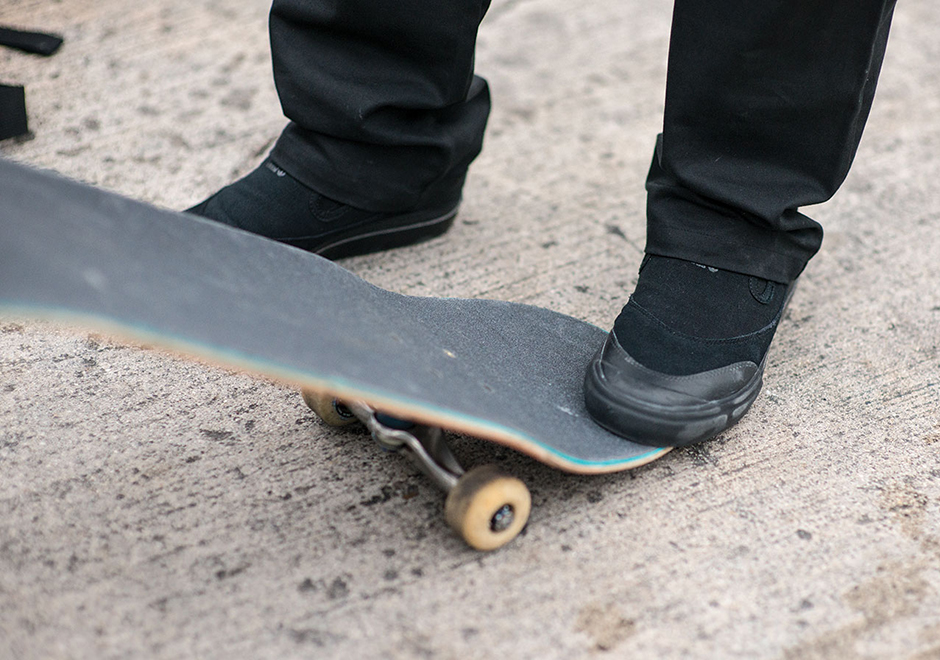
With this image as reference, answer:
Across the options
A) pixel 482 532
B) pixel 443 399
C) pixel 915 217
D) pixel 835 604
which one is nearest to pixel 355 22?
pixel 443 399

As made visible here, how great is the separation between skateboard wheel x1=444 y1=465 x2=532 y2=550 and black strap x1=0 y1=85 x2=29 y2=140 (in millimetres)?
1536

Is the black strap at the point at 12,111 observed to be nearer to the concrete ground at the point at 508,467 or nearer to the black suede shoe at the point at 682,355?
the concrete ground at the point at 508,467

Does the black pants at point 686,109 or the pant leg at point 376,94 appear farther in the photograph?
the pant leg at point 376,94

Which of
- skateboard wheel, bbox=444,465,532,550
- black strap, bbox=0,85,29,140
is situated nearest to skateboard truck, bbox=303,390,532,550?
skateboard wheel, bbox=444,465,532,550

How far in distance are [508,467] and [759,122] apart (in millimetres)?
628

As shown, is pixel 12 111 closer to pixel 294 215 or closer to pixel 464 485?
pixel 294 215

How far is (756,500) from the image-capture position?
1.19 metres

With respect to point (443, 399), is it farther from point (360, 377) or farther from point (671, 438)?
point (671, 438)

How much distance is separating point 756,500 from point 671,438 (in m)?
0.15

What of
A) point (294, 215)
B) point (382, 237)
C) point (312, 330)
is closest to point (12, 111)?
point (294, 215)

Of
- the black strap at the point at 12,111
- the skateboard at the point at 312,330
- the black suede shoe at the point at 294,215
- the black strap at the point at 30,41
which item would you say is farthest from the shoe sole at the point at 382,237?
the black strap at the point at 30,41

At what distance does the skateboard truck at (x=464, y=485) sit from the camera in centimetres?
103

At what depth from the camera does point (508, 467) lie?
1.23 m

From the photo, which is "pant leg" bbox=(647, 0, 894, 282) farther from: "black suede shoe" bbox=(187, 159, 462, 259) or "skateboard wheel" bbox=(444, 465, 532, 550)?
"black suede shoe" bbox=(187, 159, 462, 259)
